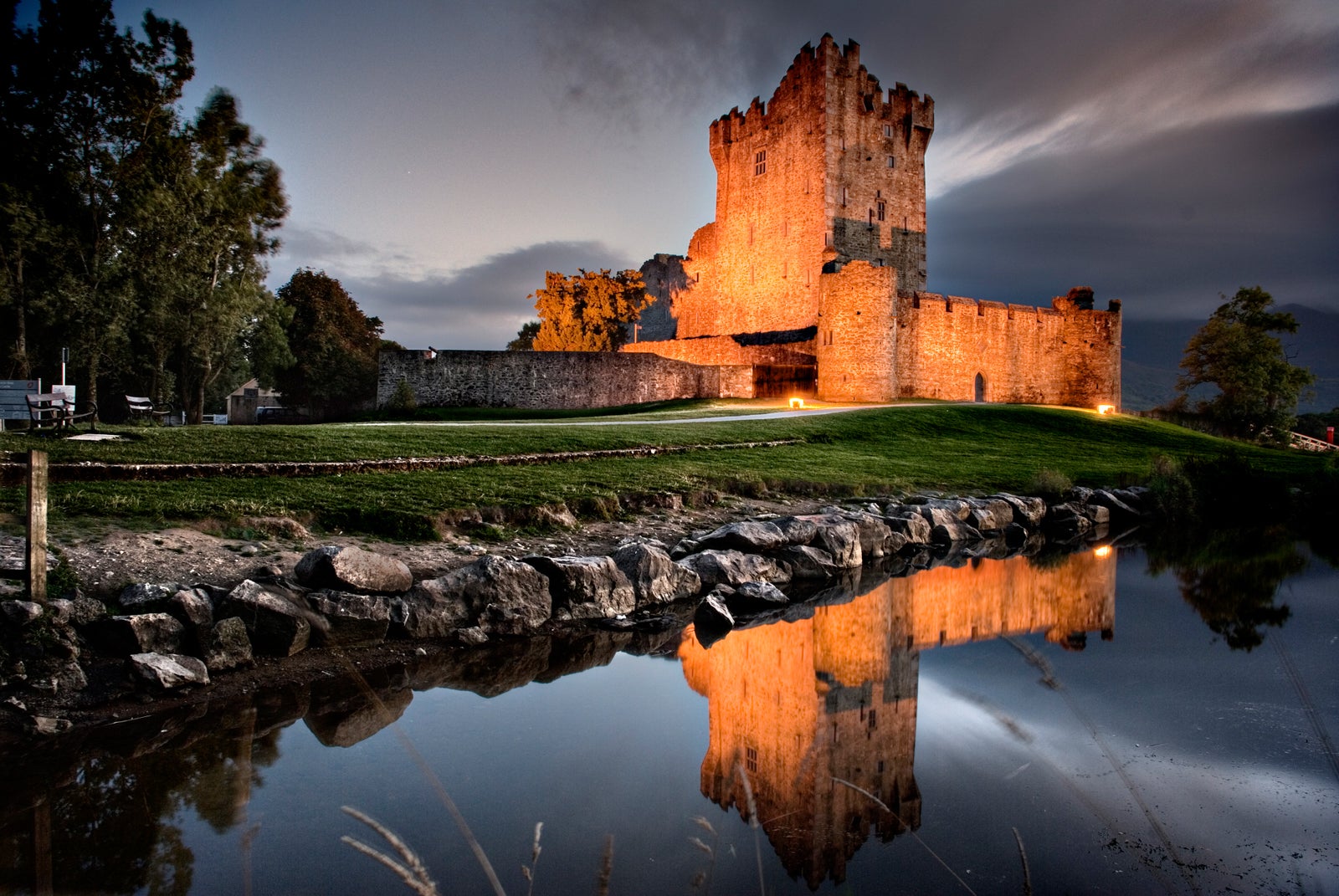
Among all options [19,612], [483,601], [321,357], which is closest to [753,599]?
[483,601]

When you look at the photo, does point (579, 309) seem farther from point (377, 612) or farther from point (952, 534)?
point (377, 612)

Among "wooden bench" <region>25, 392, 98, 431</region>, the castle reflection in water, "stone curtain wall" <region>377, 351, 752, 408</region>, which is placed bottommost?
the castle reflection in water

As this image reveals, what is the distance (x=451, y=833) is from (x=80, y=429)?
13.8 m

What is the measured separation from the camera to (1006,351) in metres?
40.3

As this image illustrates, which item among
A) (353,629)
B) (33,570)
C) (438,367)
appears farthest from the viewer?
(438,367)

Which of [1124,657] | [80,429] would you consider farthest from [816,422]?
[80,429]

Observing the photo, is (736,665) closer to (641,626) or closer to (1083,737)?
(641,626)

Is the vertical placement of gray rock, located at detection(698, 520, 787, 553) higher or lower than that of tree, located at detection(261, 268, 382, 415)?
lower

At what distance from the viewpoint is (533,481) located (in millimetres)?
11766

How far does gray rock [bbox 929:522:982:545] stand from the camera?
1305 centimetres

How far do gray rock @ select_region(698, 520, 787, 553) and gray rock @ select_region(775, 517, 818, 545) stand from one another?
0.20 m

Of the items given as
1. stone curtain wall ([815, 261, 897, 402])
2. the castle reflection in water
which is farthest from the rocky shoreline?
stone curtain wall ([815, 261, 897, 402])

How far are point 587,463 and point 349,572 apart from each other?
23.7 ft

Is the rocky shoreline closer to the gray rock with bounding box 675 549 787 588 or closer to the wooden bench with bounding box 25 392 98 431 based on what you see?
the gray rock with bounding box 675 549 787 588
